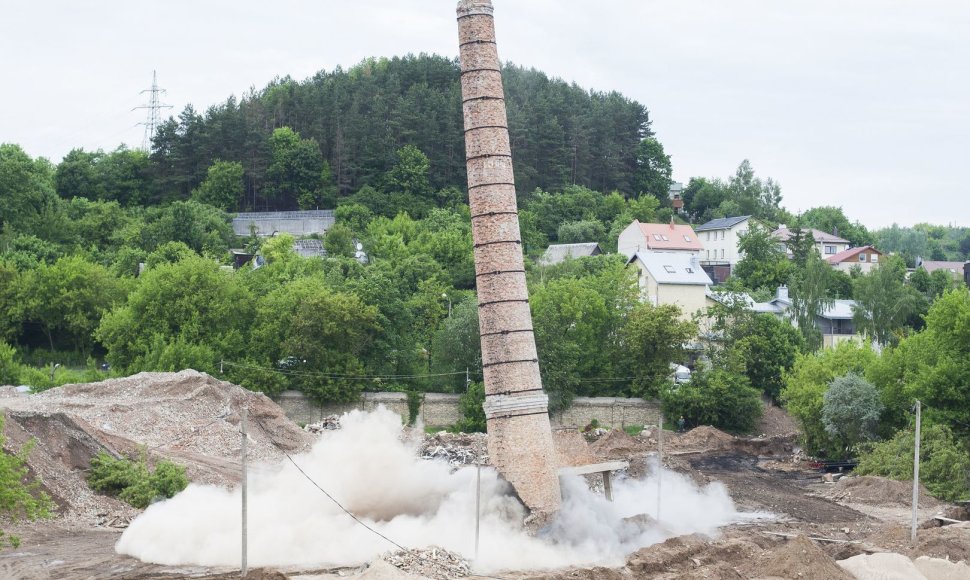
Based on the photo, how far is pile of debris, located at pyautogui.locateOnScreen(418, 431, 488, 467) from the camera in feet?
137

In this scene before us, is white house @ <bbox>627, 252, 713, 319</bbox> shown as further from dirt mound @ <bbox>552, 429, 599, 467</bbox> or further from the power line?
the power line

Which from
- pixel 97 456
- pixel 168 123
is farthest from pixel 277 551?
pixel 168 123

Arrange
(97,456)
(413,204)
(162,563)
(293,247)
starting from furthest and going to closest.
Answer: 1. (413,204)
2. (293,247)
3. (97,456)
4. (162,563)

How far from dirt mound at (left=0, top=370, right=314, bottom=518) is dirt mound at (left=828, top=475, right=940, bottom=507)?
729 inches

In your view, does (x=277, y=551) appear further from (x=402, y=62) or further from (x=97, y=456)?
(x=402, y=62)

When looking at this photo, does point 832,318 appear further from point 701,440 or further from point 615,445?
point 615,445

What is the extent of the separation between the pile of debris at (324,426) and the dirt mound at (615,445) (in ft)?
34.8

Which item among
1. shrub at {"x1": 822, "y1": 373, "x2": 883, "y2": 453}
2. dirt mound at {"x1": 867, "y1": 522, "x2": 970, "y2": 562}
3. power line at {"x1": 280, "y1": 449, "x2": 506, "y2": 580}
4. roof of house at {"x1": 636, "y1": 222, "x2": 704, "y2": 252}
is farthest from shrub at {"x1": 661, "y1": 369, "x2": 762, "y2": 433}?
roof of house at {"x1": 636, "y1": 222, "x2": 704, "y2": 252}

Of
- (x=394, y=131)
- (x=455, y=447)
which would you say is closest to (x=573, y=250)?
(x=394, y=131)

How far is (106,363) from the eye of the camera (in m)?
58.3

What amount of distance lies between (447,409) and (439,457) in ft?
38.1

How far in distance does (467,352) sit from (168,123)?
53.3 m

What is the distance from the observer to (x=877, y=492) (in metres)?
37.1

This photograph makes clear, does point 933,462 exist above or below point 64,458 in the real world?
below
